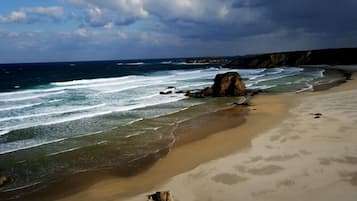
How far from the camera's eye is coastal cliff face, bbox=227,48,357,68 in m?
83.1

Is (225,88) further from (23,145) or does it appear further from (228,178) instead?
(228,178)

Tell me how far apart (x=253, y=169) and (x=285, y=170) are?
1032 mm

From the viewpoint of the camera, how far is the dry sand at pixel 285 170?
32.2 ft

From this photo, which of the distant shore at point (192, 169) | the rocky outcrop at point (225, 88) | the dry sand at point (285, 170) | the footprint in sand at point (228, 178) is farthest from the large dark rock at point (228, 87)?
→ the footprint in sand at point (228, 178)

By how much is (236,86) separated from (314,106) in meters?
9.80

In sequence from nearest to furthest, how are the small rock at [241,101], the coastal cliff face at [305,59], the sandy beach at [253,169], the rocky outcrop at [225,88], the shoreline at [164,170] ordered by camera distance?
the sandy beach at [253,169], the shoreline at [164,170], the small rock at [241,101], the rocky outcrop at [225,88], the coastal cliff face at [305,59]

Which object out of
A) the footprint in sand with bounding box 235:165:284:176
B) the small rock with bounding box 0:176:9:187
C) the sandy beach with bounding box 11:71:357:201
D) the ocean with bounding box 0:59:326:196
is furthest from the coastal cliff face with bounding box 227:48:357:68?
the small rock with bounding box 0:176:9:187

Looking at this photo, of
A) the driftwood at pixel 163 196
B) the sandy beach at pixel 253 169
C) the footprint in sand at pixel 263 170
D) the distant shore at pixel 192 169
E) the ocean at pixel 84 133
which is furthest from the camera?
the ocean at pixel 84 133

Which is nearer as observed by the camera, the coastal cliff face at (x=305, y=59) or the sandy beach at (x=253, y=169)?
the sandy beach at (x=253, y=169)

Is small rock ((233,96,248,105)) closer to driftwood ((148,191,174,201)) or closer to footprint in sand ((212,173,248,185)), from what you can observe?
footprint in sand ((212,173,248,185))

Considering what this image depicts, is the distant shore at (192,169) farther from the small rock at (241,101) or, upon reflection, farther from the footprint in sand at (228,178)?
the small rock at (241,101)

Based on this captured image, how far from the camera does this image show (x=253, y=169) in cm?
1181

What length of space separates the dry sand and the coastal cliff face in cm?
7203

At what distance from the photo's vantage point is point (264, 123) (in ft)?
63.9
